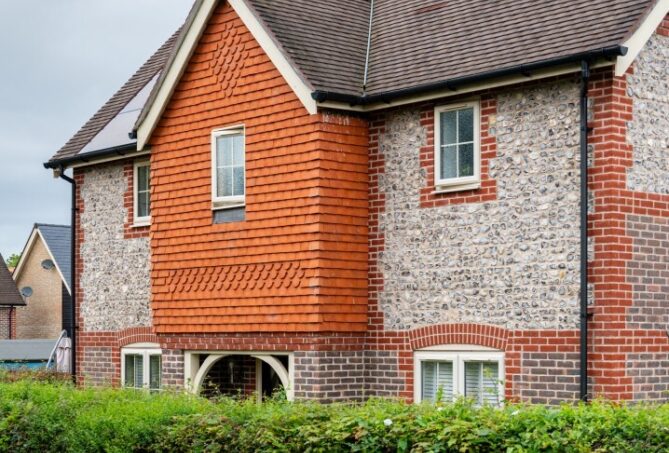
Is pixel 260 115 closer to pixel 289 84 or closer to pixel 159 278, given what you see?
pixel 289 84

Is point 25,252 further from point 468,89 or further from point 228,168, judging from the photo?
point 468,89

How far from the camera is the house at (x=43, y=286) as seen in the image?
58844 mm

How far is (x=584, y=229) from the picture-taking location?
15.4 m

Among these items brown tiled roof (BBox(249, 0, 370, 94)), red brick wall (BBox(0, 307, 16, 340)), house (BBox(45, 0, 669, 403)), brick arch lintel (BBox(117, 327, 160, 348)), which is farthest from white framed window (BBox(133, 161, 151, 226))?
red brick wall (BBox(0, 307, 16, 340))

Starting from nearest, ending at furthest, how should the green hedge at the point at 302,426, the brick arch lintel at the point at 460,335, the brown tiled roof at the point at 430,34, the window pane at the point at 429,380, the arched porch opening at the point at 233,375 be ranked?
the green hedge at the point at 302,426
the brown tiled roof at the point at 430,34
the brick arch lintel at the point at 460,335
the window pane at the point at 429,380
the arched porch opening at the point at 233,375

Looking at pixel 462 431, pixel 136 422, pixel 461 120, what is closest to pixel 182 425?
pixel 136 422

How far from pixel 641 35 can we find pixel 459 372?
217 inches

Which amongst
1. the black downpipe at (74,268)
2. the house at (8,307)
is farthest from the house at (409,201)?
the house at (8,307)

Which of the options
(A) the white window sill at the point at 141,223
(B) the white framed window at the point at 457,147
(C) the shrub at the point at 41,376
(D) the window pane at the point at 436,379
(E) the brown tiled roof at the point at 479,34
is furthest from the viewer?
(C) the shrub at the point at 41,376

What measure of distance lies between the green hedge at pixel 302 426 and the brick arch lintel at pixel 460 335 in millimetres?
Answer: 4627

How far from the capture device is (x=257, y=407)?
12352 millimetres

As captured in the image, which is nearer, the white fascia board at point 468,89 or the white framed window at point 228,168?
the white fascia board at point 468,89

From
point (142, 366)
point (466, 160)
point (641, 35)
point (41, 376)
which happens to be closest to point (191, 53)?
point (466, 160)

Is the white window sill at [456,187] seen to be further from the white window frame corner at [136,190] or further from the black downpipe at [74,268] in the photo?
the black downpipe at [74,268]
